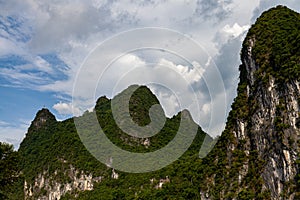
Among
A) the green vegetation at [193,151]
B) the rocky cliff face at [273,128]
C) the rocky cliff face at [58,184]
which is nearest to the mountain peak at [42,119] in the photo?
the green vegetation at [193,151]

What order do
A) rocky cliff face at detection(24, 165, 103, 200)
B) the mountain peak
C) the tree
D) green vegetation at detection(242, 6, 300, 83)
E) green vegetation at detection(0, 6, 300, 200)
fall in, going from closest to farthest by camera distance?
the tree, green vegetation at detection(242, 6, 300, 83), green vegetation at detection(0, 6, 300, 200), rocky cliff face at detection(24, 165, 103, 200), the mountain peak

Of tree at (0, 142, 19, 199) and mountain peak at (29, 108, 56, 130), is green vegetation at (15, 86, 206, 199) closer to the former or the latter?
mountain peak at (29, 108, 56, 130)

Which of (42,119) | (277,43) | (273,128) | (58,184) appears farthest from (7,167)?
(42,119)

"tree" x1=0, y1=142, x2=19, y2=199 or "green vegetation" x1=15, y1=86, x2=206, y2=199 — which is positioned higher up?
"green vegetation" x1=15, y1=86, x2=206, y2=199

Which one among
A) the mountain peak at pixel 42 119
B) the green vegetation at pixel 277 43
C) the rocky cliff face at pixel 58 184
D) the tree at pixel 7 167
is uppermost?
the mountain peak at pixel 42 119

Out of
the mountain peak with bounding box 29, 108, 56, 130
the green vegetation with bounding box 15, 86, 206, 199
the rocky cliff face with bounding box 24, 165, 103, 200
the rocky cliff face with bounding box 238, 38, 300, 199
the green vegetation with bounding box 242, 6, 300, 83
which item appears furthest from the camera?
the mountain peak with bounding box 29, 108, 56, 130

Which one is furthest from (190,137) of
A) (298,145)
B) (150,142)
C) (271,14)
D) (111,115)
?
(298,145)

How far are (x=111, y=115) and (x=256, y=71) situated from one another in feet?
114

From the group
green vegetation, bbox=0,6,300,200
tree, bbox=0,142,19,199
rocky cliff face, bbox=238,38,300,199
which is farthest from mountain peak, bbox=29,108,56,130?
tree, bbox=0,142,19,199

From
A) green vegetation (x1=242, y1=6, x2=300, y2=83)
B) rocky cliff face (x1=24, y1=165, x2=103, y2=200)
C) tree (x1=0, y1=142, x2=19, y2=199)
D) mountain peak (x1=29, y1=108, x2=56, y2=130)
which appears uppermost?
mountain peak (x1=29, y1=108, x2=56, y2=130)

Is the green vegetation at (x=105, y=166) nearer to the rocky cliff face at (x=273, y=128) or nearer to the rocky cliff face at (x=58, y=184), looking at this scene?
the rocky cliff face at (x=58, y=184)

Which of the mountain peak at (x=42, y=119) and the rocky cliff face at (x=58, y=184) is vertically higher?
the mountain peak at (x=42, y=119)

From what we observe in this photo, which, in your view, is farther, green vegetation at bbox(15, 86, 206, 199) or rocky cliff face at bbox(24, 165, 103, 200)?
rocky cliff face at bbox(24, 165, 103, 200)

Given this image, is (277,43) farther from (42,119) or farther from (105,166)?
(42,119)
